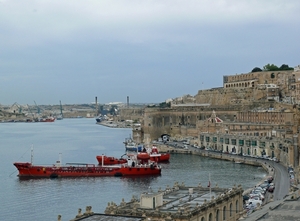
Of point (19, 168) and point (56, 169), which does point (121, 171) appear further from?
point (19, 168)

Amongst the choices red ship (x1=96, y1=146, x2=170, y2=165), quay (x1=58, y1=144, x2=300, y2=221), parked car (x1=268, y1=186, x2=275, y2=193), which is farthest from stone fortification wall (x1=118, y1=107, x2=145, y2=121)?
quay (x1=58, y1=144, x2=300, y2=221)

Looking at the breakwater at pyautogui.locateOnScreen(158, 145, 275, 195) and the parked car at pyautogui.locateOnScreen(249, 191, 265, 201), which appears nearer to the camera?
the parked car at pyautogui.locateOnScreen(249, 191, 265, 201)

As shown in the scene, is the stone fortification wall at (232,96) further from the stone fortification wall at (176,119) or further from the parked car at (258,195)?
the parked car at (258,195)

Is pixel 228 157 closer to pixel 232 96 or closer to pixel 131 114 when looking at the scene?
pixel 232 96

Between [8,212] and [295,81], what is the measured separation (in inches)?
1794

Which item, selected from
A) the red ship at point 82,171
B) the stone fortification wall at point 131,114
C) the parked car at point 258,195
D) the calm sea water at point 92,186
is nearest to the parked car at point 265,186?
the parked car at point 258,195

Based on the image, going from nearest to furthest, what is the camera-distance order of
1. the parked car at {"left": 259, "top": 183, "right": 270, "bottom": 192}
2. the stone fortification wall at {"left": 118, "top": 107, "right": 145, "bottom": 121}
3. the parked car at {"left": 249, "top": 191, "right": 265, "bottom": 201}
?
the parked car at {"left": 249, "top": 191, "right": 265, "bottom": 201}
the parked car at {"left": 259, "top": 183, "right": 270, "bottom": 192}
the stone fortification wall at {"left": 118, "top": 107, "right": 145, "bottom": 121}

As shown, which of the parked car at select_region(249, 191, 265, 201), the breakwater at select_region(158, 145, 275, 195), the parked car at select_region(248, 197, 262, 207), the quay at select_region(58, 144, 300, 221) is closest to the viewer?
the quay at select_region(58, 144, 300, 221)

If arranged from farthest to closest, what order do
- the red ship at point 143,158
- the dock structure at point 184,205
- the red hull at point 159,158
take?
the red hull at point 159,158
the red ship at point 143,158
the dock structure at point 184,205

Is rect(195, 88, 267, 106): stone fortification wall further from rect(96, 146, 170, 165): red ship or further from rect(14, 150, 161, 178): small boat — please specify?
rect(14, 150, 161, 178): small boat

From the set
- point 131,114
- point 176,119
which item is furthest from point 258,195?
point 131,114

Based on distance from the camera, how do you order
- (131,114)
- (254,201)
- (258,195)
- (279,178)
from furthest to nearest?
(131,114)
(279,178)
(258,195)
(254,201)

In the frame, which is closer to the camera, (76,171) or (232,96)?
(76,171)

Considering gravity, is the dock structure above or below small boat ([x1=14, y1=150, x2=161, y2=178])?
above
